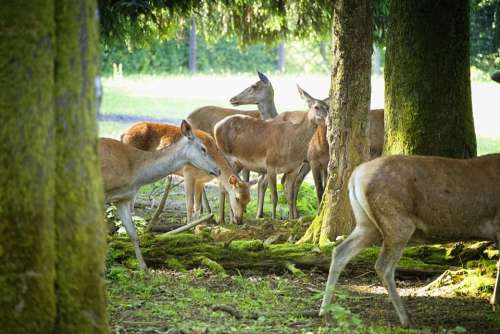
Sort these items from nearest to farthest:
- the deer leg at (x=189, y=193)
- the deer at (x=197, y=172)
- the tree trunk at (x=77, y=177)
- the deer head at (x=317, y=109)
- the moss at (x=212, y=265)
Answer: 1. the tree trunk at (x=77, y=177)
2. the moss at (x=212, y=265)
3. the deer leg at (x=189, y=193)
4. the deer at (x=197, y=172)
5. the deer head at (x=317, y=109)

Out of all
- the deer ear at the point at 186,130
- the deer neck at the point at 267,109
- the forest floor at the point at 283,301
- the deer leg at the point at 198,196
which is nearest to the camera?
the forest floor at the point at 283,301

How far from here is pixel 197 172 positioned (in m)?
13.4

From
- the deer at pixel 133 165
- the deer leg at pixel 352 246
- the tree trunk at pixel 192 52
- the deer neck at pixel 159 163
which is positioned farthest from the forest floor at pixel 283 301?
the tree trunk at pixel 192 52

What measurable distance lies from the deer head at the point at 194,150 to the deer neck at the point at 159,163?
62mm

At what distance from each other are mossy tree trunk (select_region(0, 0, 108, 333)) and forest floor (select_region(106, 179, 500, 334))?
1574 millimetres

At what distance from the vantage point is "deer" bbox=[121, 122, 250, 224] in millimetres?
13000

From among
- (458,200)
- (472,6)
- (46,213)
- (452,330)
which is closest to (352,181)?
(458,200)

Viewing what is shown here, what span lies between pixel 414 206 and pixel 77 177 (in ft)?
10.9

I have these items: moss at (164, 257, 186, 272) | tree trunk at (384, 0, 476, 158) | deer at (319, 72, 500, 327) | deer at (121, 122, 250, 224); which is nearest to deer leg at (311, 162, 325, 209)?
deer at (121, 122, 250, 224)

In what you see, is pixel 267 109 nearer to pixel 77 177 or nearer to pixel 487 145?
pixel 487 145

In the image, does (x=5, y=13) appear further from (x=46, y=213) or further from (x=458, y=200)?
(x=458, y=200)

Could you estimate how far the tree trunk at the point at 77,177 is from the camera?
16.8 ft

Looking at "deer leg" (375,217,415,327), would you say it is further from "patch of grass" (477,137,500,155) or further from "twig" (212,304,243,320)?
"patch of grass" (477,137,500,155)

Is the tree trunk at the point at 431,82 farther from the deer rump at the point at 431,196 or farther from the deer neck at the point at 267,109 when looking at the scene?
the deer neck at the point at 267,109
